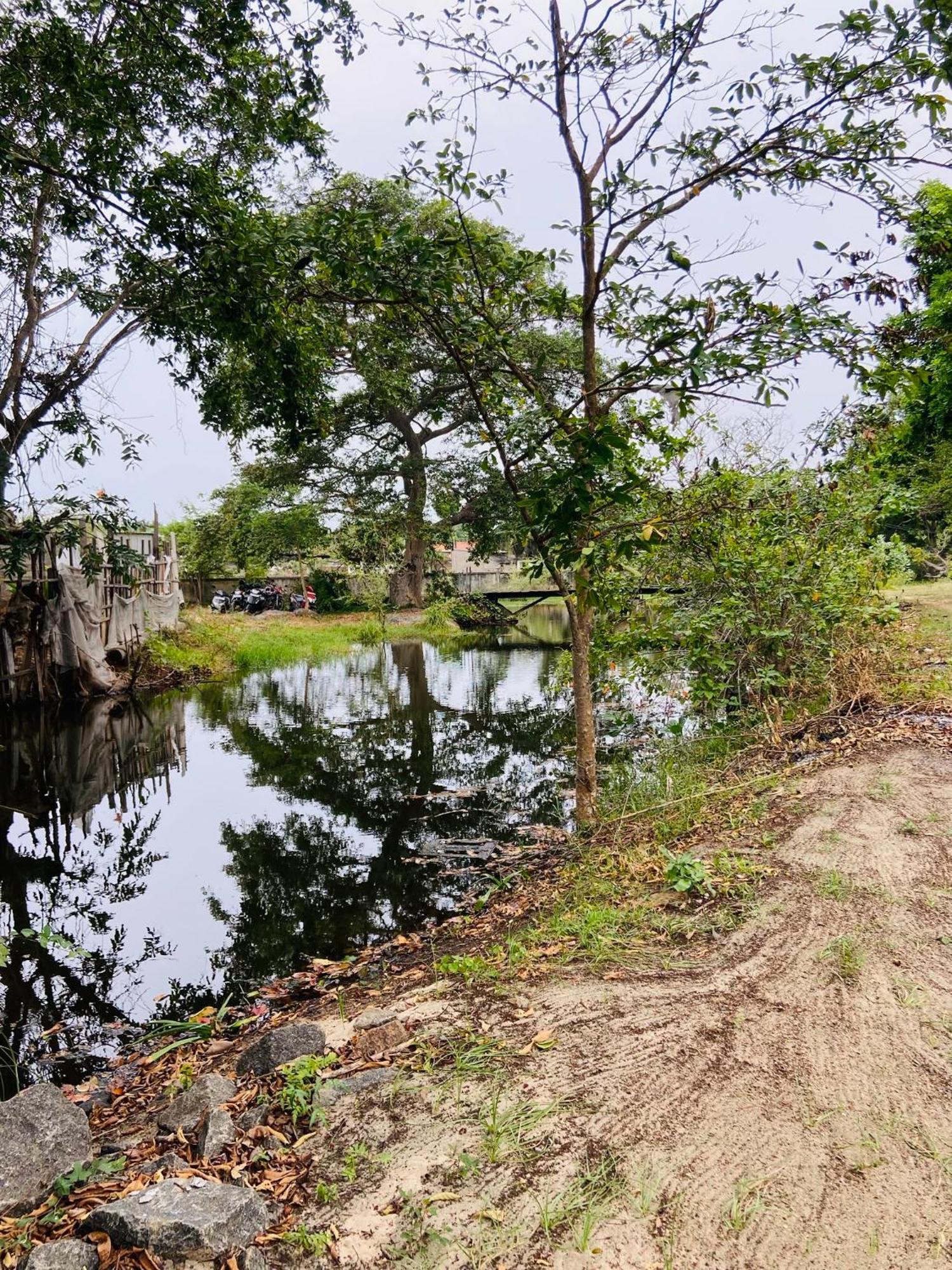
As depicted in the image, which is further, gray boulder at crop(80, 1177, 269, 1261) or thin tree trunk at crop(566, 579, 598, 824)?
thin tree trunk at crop(566, 579, 598, 824)

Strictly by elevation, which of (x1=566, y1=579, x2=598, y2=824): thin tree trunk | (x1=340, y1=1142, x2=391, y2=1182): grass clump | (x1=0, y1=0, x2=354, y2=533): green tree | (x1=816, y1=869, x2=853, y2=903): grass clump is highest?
(x1=0, y1=0, x2=354, y2=533): green tree

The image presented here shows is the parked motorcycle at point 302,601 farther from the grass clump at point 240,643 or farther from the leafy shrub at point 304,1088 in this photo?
the leafy shrub at point 304,1088

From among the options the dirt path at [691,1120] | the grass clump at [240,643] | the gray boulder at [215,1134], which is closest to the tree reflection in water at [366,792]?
the grass clump at [240,643]

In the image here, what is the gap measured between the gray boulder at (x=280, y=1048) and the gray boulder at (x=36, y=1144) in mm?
566

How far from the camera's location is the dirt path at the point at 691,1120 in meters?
1.85

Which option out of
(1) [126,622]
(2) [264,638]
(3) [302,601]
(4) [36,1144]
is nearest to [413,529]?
(3) [302,601]

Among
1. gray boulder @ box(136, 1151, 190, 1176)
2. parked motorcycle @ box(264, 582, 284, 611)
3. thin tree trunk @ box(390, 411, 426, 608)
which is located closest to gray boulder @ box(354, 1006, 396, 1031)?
gray boulder @ box(136, 1151, 190, 1176)

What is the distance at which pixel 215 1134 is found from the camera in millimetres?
2359

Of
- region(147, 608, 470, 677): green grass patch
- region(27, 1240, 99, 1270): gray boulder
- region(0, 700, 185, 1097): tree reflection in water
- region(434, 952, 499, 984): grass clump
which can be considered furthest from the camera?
region(147, 608, 470, 677): green grass patch

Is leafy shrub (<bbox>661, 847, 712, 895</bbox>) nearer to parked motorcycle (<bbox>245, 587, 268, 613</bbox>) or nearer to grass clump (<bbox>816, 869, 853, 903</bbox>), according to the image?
grass clump (<bbox>816, 869, 853, 903</bbox>)

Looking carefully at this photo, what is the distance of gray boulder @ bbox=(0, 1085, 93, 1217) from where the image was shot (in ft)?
7.24

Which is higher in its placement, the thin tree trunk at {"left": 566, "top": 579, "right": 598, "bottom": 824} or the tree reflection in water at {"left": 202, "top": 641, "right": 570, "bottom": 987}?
the thin tree trunk at {"left": 566, "top": 579, "right": 598, "bottom": 824}

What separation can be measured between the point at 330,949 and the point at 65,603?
9.14 meters

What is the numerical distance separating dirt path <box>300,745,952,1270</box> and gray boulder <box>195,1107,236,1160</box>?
1.02 ft
